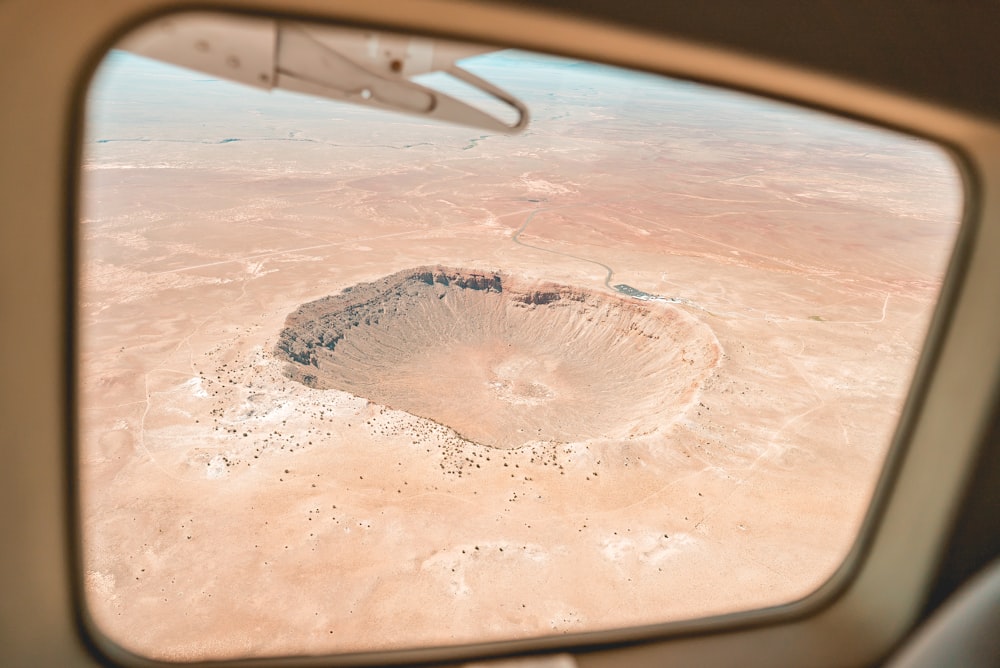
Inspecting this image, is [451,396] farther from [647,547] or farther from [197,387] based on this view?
[647,547]

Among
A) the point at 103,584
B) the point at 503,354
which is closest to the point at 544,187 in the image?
the point at 503,354

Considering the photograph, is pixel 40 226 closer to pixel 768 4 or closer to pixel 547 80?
pixel 768 4

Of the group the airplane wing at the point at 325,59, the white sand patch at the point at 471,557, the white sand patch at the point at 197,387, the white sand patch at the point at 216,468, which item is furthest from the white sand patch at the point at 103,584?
the airplane wing at the point at 325,59

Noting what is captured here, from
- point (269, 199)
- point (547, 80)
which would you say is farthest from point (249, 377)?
point (547, 80)

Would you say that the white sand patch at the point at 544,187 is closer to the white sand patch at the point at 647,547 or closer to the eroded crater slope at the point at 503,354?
the eroded crater slope at the point at 503,354

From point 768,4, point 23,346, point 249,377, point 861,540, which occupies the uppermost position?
point 768,4

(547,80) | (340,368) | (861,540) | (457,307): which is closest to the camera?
(861,540)

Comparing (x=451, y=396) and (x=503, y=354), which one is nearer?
(x=451, y=396)

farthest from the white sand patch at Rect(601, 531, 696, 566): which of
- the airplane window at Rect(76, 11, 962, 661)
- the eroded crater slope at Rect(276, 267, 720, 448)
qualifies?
the eroded crater slope at Rect(276, 267, 720, 448)
